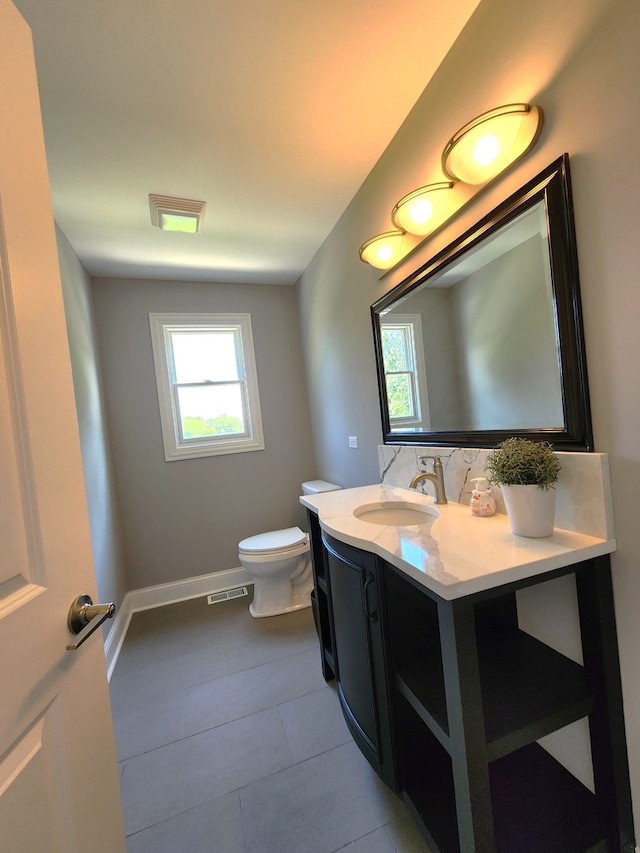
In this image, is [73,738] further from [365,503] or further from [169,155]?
[169,155]

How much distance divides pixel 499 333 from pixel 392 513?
34.2 inches

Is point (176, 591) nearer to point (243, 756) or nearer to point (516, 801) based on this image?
point (243, 756)

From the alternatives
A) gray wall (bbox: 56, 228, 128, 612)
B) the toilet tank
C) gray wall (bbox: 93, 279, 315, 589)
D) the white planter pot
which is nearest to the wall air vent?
gray wall (bbox: 93, 279, 315, 589)

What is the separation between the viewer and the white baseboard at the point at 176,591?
2.55m

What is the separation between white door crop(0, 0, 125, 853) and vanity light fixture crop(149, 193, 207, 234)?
120cm

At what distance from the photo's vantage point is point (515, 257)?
43.4 inches

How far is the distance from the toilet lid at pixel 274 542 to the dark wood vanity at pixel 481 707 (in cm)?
103

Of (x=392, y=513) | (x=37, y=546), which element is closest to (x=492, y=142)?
(x=392, y=513)

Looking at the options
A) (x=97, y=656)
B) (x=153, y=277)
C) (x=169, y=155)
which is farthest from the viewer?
(x=153, y=277)

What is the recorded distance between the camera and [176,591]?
2742 millimetres

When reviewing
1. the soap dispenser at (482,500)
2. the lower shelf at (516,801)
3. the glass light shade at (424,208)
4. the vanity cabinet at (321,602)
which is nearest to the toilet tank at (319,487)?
the vanity cabinet at (321,602)

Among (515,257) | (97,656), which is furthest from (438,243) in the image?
(97,656)

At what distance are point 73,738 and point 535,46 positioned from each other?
196 centimetres

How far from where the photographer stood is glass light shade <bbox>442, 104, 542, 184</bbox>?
0.96 meters
